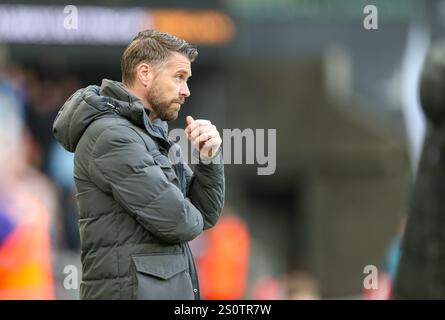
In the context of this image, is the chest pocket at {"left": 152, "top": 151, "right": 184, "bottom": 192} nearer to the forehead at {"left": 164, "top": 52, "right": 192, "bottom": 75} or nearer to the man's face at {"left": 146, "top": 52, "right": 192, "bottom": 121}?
the man's face at {"left": 146, "top": 52, "right": 192, "bottom": 121}

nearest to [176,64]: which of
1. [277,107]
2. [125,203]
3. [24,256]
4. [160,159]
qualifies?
[160,159]

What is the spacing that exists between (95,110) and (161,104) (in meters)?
0.22

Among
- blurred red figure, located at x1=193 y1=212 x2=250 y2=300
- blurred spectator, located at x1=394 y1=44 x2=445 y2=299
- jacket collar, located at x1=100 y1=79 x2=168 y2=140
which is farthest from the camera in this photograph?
blurred red figure, located at x1=193 y1=212 x2=250 y2=300

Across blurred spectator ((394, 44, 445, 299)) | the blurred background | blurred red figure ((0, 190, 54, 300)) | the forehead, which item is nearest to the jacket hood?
the forehead

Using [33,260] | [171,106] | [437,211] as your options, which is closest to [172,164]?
[171,106]

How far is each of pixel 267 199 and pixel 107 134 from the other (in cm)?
1119

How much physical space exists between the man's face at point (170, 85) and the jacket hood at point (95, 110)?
69 millimetres

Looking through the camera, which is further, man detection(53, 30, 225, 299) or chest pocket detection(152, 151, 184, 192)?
chest pocket detection(152, 151, 184, 192)

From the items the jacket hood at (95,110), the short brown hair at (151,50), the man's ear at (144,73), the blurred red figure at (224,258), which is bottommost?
the blurred red figure at (224,258)

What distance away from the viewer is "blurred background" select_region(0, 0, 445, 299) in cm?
1320

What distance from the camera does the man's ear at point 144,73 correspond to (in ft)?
12.5

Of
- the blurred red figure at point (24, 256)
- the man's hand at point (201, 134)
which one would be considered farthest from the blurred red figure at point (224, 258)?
the man's hand at point (201, 134)

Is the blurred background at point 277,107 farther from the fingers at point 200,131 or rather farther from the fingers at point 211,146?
the fingers at point 200,131
